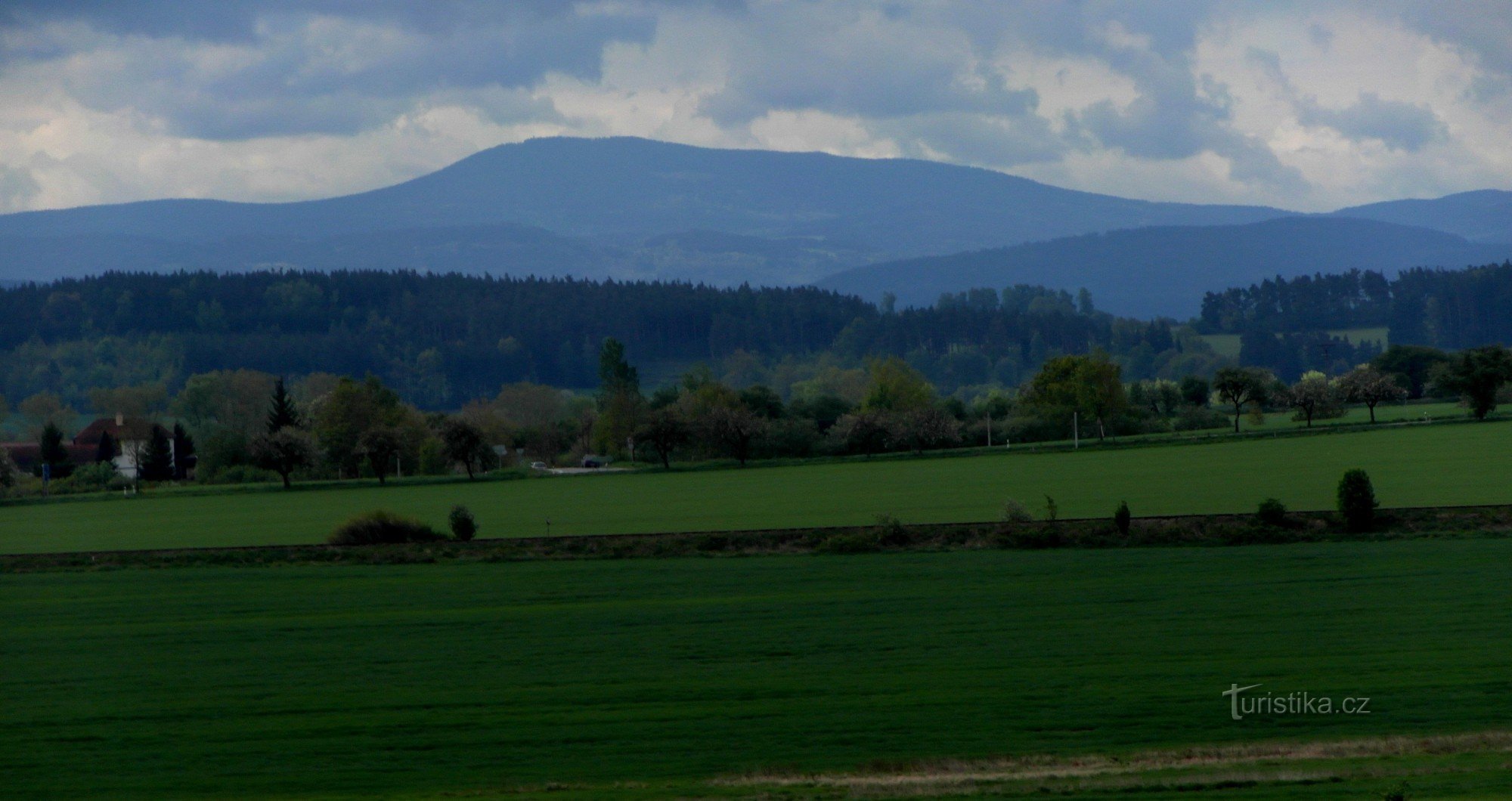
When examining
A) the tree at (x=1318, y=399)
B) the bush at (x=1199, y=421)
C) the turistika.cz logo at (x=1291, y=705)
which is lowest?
the turistika.cz logo at (x=1291, y=705)

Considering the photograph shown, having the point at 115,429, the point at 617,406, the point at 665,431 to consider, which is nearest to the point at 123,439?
the point at 115,429

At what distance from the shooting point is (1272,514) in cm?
4100

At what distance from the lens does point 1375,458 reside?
2483 inches

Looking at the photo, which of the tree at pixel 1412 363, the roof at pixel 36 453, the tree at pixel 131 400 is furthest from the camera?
the tree at pixel 131 400

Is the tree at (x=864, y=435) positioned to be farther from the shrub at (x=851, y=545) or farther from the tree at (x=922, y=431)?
the shrub at (x=851, y=545)

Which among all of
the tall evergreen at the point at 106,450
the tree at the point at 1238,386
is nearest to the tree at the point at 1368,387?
the tree at the point at 1238,386

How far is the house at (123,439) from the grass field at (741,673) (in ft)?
284

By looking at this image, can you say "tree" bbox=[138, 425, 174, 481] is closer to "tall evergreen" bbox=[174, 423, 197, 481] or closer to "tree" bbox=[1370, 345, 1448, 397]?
"tall evergreen" bbox=[174, 423, 197, 481]

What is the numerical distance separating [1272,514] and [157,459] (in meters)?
94.8

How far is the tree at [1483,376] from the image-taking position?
82.9 meters

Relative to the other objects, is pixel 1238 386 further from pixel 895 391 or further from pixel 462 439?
pixel 462 439


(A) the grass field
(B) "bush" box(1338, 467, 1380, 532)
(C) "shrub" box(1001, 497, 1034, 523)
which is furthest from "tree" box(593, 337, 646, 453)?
(A) the grass field

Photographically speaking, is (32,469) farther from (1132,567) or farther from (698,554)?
(1132,567)

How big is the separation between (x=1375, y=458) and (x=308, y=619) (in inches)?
1948
